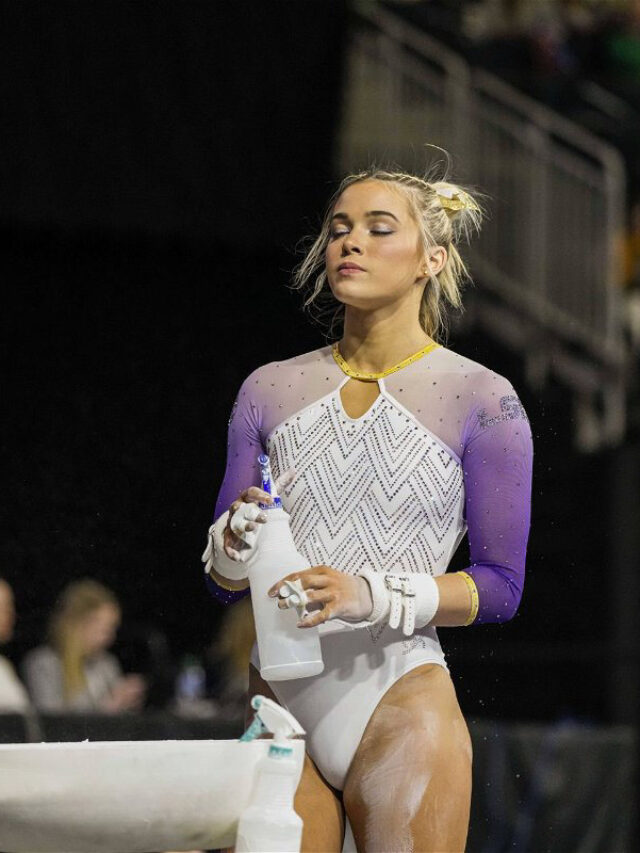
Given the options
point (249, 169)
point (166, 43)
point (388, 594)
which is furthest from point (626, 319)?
point (388, 594)

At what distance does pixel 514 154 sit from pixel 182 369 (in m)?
5.50

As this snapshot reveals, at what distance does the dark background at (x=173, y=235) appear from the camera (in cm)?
310

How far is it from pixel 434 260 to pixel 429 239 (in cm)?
4

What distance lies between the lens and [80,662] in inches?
169

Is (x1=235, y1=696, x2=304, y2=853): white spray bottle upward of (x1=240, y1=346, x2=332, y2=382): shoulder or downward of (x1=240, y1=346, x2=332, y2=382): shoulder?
downward

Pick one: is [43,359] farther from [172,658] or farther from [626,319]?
[626,319]

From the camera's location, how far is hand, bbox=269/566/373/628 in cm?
216

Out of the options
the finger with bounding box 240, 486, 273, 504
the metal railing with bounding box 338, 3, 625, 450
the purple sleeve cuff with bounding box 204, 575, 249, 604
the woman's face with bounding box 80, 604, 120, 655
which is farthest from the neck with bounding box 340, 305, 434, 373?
the metal railing with bounding box 338, 3, 625, 450

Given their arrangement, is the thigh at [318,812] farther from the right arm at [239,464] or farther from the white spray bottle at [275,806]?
the right arm at [239,464]

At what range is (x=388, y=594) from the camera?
2219 mm

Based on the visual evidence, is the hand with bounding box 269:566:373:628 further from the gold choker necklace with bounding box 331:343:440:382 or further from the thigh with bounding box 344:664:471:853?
the gold choker necklace with bounding box 331:343:440:382

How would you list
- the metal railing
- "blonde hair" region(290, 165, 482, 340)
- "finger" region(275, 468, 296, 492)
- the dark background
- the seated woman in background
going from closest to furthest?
"finger" region(275, 468, 296, 492)
"blonde hair" region(290, 165, 482, 340)
the dark background
the seated woman in background
the metal railing

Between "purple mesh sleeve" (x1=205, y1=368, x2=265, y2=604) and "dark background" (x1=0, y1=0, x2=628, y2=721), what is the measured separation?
33cm

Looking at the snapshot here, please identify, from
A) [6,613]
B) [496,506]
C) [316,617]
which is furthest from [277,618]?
[6,613]
